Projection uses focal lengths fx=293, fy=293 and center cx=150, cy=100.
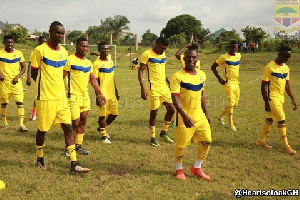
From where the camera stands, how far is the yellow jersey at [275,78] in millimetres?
6660

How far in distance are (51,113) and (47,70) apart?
0.76 metres

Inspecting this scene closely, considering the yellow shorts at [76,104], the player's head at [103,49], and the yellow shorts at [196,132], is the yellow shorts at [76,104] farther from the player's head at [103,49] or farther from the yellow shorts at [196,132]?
the yellow shorts at [196,132]

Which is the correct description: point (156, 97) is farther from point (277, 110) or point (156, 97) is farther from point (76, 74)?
point (277, 110)

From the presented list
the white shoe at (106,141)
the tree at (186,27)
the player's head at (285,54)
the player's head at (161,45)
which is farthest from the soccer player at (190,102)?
the tree at (186,27)

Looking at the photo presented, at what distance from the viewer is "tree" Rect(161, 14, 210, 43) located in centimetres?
8225

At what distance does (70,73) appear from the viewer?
20.2ft

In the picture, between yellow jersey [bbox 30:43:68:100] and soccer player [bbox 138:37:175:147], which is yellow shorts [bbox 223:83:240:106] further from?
yellow jersey [bbox 30:43:68:100]

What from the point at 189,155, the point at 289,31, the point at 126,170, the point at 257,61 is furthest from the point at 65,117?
the point at 289,31

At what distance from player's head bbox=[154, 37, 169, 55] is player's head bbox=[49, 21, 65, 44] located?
8.77 feet

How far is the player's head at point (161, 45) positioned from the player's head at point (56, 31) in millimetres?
2673

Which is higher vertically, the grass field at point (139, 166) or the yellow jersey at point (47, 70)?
the yellow jersey at point (47, 70)

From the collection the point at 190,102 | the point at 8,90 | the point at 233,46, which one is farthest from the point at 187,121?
the point at 8,90

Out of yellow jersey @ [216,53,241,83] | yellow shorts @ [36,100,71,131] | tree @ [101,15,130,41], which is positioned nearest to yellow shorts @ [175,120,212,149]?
yellow shorts @ [36,100,71,131]

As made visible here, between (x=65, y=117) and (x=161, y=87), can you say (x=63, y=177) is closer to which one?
(x=65, y=117)
